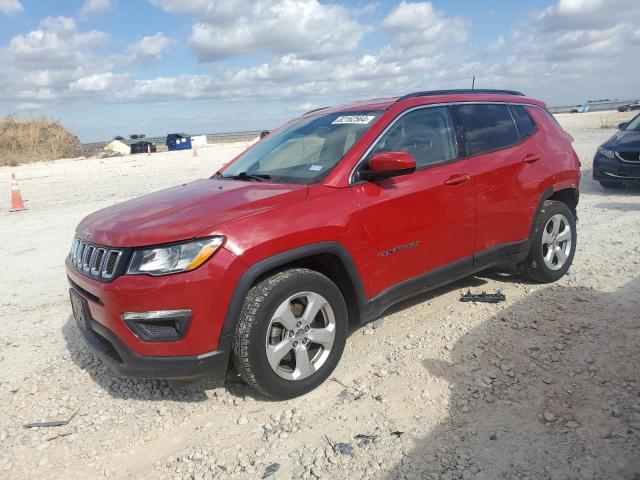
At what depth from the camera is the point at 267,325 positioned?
9.61 feet

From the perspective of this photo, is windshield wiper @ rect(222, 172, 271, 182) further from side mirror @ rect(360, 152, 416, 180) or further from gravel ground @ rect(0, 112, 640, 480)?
gravel ground @ rect(0, 112, 640, 480)

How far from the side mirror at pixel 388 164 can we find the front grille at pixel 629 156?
7858 millimetres

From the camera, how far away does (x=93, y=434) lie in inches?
118

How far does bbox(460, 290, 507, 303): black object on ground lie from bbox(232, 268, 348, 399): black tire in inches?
71.3

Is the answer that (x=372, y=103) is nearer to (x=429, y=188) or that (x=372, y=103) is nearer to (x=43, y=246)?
(x=429, y=188)

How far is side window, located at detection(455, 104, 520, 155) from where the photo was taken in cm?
415

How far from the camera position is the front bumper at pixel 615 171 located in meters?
9.09

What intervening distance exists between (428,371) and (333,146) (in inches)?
69.7

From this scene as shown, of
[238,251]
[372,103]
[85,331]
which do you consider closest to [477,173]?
[372,103]

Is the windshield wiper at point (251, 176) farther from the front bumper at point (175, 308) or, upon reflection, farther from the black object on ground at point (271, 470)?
the black object on ground at point (271, 470)

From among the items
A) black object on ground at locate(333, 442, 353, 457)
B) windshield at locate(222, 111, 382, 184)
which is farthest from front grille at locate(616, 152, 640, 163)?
black object on ground at locate(333, 442, 353, 457)

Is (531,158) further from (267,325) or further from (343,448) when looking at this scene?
(343,448)

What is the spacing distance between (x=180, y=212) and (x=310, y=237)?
2.68 ft

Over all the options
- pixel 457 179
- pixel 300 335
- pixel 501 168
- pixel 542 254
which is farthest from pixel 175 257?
pixel 542 254
